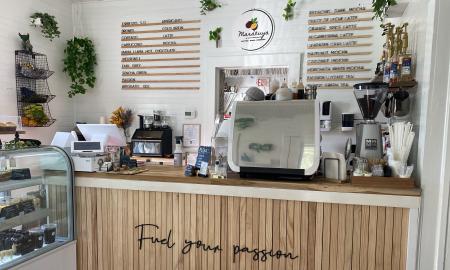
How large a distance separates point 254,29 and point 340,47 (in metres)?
1.06

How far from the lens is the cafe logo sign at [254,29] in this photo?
3801 millimetres

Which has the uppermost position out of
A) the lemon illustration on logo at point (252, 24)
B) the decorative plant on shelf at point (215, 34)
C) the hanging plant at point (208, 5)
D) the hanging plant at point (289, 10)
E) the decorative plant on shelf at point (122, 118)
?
the hanging plant at point (208, 5)

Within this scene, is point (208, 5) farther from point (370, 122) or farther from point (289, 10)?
point (370, 122)

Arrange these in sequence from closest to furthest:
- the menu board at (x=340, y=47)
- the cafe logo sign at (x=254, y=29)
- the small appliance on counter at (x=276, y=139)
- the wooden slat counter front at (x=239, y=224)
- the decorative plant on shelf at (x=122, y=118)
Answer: the wooden slat counter front at (x=239, y=224), the small appliance on counter at (x=276, y=139), the menu board at (x=340, y=47), the cafe logo sign at (x=254, y=29), the decorative plant on shelf at (x=122, y=118)

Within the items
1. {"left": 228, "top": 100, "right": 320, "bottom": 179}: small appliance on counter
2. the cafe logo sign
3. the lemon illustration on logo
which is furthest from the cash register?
the lemon illustration on logo

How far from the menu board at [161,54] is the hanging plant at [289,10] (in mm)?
1117

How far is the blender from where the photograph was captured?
217 centimetres

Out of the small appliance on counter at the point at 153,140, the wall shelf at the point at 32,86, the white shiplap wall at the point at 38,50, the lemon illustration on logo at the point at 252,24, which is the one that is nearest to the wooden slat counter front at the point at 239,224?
the small appliance on counter at the point at 153,140

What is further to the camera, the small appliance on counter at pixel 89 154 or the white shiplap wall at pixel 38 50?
the white shiplap wall at pixel 38 50

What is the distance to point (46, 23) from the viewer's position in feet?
12.4

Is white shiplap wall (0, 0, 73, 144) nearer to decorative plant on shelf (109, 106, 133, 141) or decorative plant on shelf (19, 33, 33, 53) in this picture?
decorative plant on shelf (19, 33, 33, 53)

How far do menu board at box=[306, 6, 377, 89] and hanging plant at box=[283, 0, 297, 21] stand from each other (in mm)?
222

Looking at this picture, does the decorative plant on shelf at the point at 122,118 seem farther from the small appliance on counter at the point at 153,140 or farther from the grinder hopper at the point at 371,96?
the grinder hopper at the point at 371,96

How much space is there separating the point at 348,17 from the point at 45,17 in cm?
364
